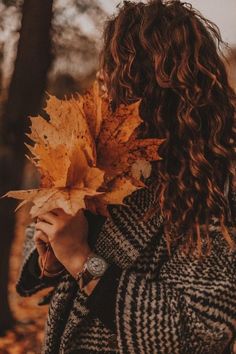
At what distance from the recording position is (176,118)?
1573mm

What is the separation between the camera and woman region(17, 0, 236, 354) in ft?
4.60

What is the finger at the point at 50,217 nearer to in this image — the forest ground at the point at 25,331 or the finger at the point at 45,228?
the finger at the point at 45,228

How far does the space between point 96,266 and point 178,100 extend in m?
0.62

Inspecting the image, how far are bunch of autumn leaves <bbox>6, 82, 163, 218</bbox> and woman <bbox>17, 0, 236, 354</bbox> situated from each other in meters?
0.15

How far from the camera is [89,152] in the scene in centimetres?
131

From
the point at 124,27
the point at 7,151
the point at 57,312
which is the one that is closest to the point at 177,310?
the point at 57,312

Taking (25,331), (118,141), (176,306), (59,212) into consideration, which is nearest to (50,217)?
(59,212)

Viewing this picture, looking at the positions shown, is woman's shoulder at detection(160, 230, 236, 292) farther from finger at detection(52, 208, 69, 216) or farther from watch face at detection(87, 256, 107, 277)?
finger at detection(52, 208, 69, 216)

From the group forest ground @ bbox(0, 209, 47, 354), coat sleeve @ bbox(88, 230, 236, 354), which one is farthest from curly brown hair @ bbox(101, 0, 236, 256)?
forest ground @ bbox(0, 209, 47, 354)

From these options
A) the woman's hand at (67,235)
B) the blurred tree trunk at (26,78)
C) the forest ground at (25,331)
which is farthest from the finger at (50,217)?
the forest ground at (25,331)

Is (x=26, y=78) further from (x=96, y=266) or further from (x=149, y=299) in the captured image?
(x=149, y=299)

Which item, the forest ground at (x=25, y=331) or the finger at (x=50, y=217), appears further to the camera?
the forest ground at (x=25, y=331)

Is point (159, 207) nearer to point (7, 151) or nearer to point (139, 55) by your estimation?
point (139, 55)

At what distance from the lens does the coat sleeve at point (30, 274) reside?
1830 mm
